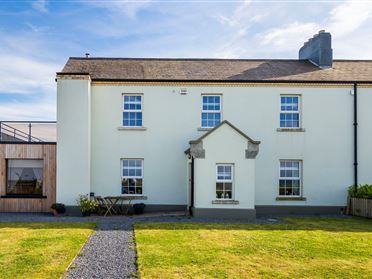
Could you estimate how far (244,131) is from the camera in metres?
18.2

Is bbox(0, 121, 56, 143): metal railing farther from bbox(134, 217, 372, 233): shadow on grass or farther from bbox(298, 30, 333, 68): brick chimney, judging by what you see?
bbox(298, 30, 333, 68): brick chimney

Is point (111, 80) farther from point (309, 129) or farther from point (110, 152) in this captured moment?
point (309, 129)

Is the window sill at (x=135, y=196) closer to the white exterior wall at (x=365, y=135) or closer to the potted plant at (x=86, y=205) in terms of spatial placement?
the potted plant at (x=86, y=205)

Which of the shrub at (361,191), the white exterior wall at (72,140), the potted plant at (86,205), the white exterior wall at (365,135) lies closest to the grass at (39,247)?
the potted plant at (86,205)

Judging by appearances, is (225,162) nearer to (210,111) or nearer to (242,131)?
(242,131)

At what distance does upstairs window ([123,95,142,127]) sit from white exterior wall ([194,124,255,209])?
4.18 meters

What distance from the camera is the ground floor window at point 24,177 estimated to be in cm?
1862

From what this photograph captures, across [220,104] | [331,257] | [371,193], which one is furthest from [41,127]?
[371,193]

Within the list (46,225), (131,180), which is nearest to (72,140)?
(131,180)

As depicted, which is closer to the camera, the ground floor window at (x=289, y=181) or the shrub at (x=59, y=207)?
the shrub at (x=59, y=207)

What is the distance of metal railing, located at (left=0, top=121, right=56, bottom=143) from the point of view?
18875 millimetres

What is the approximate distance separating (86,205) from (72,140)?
3187 millimetres

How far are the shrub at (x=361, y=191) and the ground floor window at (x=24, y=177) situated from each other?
16.0 m

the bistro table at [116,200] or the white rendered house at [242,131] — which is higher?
the white rendered house at [242,131]
